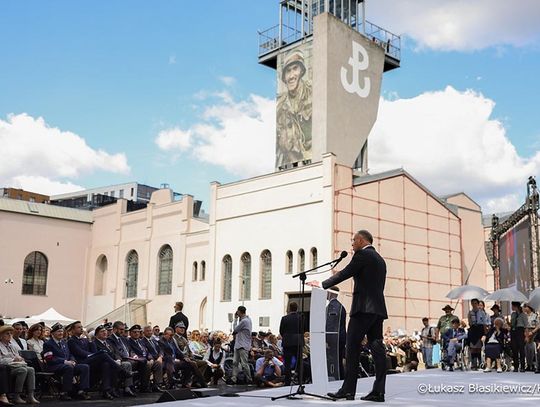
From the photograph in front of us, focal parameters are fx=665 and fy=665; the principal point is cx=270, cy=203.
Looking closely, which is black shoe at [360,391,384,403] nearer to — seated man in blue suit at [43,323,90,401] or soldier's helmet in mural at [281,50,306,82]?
seated man in blue suit at [43,323,90,401]

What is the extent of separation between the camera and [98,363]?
1163 cm

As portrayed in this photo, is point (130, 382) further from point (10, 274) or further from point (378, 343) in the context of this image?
point (10, 274)

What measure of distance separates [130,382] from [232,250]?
82.0 ft

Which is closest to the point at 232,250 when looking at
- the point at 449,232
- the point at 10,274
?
the point at 449,232

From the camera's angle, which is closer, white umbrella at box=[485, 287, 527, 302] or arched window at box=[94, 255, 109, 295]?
white umbrella at box=[485, 287, 527, 302]

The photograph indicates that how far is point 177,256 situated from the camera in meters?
41.1

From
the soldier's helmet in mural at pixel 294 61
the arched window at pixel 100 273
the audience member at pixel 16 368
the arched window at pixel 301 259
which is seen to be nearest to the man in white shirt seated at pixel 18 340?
the audience member at pixel 16 368

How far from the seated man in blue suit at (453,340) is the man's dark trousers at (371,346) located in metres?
8.39

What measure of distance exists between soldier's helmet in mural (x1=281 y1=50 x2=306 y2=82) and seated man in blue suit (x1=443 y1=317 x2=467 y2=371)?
27.3 m

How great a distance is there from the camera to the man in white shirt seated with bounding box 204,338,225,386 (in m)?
15.0

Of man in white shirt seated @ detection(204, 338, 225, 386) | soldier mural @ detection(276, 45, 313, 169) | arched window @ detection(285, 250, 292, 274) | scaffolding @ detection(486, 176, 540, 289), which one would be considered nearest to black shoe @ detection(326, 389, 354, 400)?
man in white shirt seated @ detection(204, 338, 225, 386)

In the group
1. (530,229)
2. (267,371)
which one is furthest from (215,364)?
(530,229)

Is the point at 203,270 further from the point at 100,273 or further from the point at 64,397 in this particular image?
the point at 64,397

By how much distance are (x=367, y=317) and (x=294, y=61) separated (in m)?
36.4
